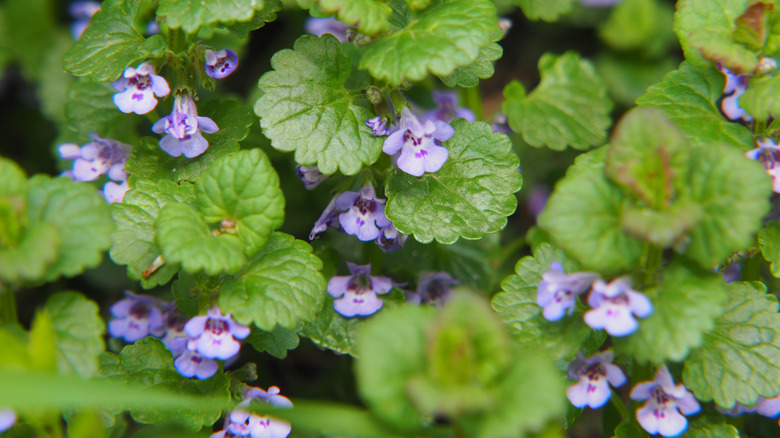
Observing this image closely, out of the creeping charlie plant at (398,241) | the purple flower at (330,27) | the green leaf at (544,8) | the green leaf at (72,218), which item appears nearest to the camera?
the creeping charlie plant at (398,241)

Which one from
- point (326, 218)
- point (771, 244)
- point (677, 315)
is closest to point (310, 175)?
point (326, 218)

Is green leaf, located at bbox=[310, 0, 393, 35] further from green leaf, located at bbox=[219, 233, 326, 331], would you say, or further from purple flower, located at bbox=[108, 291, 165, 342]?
purple flower, located at bbox=[108, 291, 165, 342]

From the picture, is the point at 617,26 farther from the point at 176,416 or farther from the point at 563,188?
the point at 176,416

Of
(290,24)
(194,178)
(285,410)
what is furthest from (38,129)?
(285,410)

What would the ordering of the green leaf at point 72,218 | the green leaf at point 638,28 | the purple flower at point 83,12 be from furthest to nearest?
the green leaf at point 638,28 → the purple flower at point 83,12 → the green leaf at point 72,218

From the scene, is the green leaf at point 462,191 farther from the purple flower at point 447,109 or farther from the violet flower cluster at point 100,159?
the violet flower cluster at point 100,159

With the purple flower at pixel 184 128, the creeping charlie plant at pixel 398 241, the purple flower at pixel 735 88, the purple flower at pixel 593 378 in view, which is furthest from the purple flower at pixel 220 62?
the purple flower at pixel 735 88

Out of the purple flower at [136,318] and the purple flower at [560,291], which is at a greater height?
the purple flower at [560,291]
